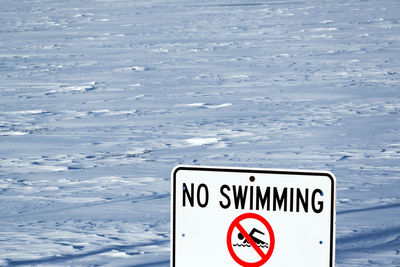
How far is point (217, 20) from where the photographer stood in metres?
22.6

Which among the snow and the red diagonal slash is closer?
the red diagonal slash

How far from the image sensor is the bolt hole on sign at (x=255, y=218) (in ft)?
5.62

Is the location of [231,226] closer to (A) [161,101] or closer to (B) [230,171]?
(B) [230,171]

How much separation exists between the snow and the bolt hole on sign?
2385 millimetres

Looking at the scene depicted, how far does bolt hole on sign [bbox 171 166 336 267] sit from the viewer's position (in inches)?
67.5

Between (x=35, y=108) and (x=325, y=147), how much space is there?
3994mm

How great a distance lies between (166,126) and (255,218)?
6.88 meters

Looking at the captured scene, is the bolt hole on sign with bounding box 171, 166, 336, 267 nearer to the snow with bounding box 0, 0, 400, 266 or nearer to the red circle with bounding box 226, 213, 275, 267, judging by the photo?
the red circle with bounding box 226, 213, 275, 267

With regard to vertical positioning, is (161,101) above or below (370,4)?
below

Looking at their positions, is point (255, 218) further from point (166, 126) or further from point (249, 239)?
point (166, 126)

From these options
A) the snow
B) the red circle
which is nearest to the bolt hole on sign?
the red circle

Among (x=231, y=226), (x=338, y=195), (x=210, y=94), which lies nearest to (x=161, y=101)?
(x=210, y=94)

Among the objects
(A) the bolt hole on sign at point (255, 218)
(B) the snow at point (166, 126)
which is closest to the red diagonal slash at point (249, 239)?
(A) the bolt hole on sign at point (255, 218)

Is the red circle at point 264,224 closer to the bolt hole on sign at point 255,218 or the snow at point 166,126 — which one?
the bolt hole on sign at point 255,218
